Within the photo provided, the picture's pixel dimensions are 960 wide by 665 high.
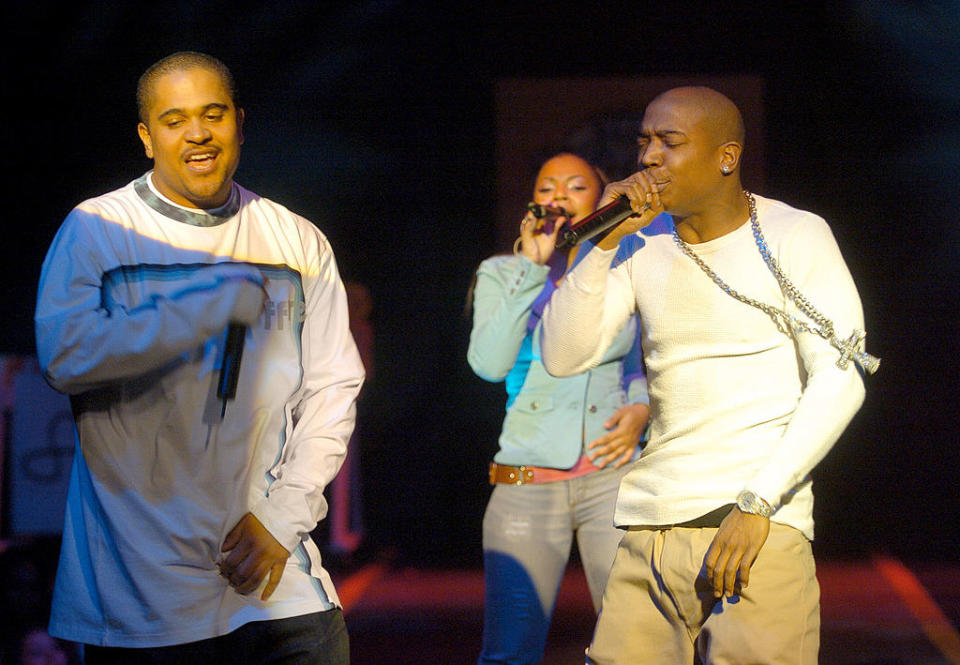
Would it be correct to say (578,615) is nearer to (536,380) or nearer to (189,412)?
(536,380)

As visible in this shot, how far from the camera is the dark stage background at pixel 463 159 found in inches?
181

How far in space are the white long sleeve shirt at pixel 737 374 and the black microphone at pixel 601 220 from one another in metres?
0.05

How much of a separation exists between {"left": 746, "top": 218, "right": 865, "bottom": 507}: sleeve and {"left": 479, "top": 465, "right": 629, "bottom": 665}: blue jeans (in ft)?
3.03

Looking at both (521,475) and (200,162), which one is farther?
(521,475)

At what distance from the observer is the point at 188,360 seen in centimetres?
196

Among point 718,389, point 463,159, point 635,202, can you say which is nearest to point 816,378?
point 718,389

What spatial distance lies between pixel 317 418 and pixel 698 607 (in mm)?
807

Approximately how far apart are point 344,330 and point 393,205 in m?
3.40

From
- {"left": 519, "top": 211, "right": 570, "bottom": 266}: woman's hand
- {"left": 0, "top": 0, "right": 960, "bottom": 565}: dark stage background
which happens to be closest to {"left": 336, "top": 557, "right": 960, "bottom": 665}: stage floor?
{"left": 0, "top": 0, "right": 960, "bottom": 565}: dark stage background

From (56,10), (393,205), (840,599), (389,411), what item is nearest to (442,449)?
(389,411)

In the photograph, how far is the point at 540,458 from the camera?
2902 mm

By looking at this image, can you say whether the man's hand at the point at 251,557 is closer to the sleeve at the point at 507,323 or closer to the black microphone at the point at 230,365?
the black microphone at the point at 230,365

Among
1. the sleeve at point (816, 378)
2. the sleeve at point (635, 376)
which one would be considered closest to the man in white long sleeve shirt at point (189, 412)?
the sleeve at point (816, 378)

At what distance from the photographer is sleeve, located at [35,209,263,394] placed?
1817mm
